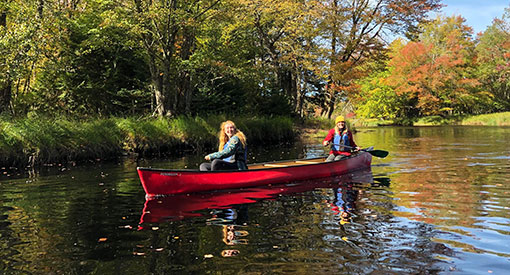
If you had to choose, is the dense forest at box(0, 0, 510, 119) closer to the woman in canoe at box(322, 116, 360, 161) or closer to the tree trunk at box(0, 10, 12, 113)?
the tree trunk at box(0, 10, 12, 113)

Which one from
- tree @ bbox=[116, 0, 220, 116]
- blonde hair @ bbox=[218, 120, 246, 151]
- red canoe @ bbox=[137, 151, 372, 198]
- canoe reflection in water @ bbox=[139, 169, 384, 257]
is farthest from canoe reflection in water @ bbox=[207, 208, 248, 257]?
tree @ bbox=[116, 0, 220, 116]

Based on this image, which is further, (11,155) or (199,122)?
(199,122)

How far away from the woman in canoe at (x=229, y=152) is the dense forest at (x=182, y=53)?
8.23 m

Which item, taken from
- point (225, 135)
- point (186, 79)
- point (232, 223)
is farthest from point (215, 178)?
point (186, 79)

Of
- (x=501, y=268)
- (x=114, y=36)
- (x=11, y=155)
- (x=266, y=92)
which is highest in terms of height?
(x=114, y=36)

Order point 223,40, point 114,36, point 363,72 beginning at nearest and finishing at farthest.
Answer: point 114,36 → point 223,40 → point 363,72

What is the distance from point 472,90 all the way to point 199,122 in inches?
1441

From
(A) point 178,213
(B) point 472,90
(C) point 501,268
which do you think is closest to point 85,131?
(A) point 178,213

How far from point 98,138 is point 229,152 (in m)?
8.14

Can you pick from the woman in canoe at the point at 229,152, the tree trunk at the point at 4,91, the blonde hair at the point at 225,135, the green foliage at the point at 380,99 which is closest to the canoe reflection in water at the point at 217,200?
the woman in canoe at the point at 229,152

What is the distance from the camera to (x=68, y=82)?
62.8ft

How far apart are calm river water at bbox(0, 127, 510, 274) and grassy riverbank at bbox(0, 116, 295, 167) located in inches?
136

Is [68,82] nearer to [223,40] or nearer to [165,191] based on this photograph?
[223,40]

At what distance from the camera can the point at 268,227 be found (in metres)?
6.02
